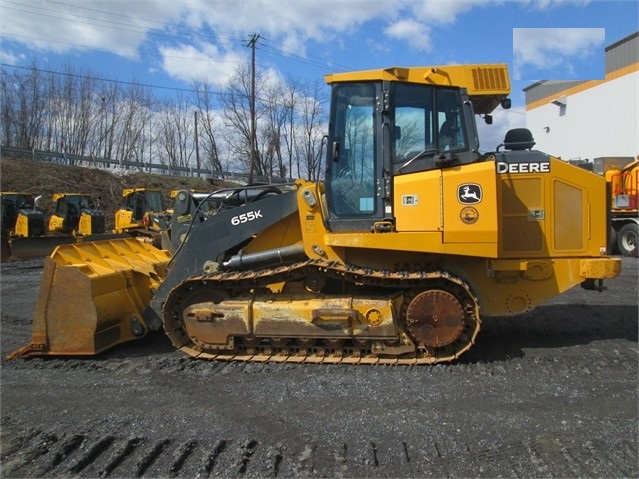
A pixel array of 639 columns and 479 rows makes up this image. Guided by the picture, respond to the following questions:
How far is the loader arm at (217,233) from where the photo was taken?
18.7ft

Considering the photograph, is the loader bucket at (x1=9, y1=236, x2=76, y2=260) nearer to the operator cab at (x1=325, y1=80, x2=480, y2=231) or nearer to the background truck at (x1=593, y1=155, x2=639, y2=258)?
the operator cab at (x1=325, y1=80, x2=480, y2=231)

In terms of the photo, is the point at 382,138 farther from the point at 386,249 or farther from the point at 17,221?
the point at 17,221

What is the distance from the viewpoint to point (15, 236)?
1950 centimetres

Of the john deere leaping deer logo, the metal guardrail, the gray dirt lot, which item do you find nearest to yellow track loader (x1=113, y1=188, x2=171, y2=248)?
the metal guardrail

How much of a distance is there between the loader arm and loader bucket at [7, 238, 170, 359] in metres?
0.36

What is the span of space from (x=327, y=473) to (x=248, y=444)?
0.68 metres

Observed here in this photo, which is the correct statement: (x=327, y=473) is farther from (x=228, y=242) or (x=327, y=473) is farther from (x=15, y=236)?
(x=15, y=236)

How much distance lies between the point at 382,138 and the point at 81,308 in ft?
12.3

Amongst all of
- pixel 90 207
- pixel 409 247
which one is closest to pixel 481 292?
pixel 409 247

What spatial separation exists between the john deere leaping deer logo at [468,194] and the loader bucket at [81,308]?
387 centimetres

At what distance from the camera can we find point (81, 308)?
18.6ft

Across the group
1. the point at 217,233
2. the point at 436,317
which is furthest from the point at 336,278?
the point at 217,233

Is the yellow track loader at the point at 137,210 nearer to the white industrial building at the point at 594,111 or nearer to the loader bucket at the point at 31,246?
the loader bucket at the point at 31,246

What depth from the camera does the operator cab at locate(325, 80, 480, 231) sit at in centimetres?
541
